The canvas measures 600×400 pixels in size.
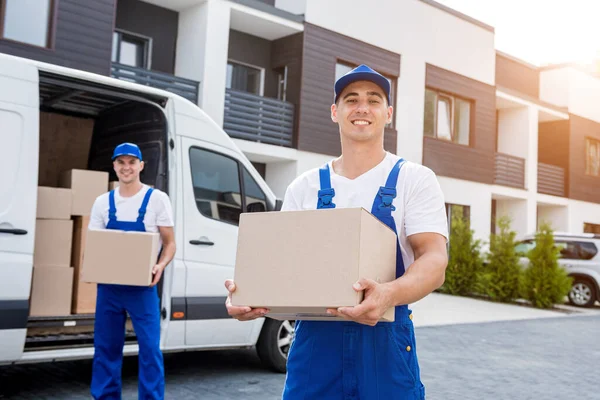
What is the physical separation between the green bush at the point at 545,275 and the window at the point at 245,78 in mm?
8074

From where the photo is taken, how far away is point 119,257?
4.62 meters

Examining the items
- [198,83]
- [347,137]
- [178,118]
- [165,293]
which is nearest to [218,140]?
[178,118]

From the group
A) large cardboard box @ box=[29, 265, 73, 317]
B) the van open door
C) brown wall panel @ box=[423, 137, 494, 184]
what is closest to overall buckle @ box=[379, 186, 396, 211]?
the van open door

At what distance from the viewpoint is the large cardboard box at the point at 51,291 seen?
562cm

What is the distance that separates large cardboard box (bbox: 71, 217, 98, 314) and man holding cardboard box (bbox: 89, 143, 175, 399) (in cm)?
135

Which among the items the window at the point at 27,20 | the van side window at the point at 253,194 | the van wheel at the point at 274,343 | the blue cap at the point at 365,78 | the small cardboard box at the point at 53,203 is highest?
the window at the point at 27,20

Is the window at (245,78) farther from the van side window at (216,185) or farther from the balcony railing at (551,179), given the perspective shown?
the balcony railing at (551,179)

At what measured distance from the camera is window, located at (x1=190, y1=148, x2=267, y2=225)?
5.83 meters

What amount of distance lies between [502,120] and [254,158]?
39.4 feet

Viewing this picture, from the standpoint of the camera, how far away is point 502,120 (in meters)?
23.8

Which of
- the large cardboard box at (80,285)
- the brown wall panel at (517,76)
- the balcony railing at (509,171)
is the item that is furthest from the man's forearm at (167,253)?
the brown wall panel at (517,76)

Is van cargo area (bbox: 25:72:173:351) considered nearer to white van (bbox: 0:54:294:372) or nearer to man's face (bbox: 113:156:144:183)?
white van (bbox: 0:54:294:372)

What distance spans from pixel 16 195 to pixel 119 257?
0.91 metres

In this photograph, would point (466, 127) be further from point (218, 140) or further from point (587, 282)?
point (218, 140)
